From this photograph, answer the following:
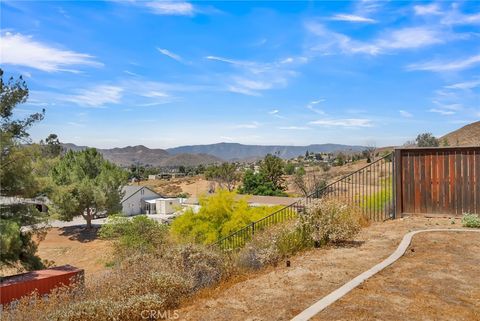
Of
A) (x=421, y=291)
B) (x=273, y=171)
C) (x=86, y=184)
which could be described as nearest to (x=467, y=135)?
(x=273, y=171)

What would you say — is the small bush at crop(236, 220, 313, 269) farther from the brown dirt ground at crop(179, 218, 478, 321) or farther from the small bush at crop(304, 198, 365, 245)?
the brown dirt ground at crop(179, 218, 478, 321)

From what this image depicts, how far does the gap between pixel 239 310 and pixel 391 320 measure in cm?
185

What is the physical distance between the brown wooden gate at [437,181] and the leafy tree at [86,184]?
34.0 m

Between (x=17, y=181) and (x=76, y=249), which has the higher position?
(x=17, y=181)

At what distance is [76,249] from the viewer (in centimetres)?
3594

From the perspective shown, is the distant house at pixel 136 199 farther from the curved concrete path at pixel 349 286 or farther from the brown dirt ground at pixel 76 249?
the curved concrete path at pixel 349 286

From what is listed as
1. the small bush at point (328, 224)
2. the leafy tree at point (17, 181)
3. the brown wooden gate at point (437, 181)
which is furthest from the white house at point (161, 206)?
the small bush at point (328, 224)

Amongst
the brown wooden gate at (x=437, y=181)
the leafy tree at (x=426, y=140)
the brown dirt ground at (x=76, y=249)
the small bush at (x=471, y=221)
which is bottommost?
the brown dirt ground at (x=76, y=249)

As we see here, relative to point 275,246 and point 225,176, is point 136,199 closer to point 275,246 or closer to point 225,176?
point 225,176

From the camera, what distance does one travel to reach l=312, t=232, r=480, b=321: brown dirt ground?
4.57 m

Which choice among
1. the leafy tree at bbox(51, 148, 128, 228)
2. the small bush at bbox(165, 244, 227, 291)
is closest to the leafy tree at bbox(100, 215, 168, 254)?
the leafy tree at bbox(51, 148, 128, 228)

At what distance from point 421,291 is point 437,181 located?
263 inches

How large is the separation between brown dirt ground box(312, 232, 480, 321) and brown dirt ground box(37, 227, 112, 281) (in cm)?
2442

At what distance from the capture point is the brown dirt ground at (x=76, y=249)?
2990 cm
